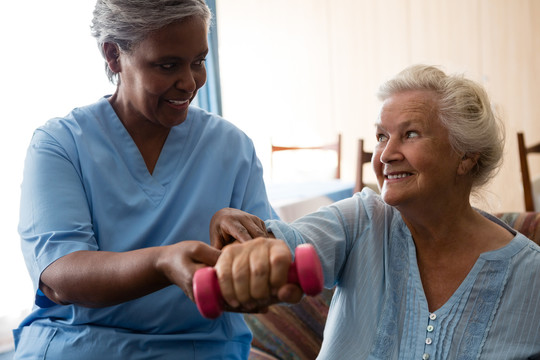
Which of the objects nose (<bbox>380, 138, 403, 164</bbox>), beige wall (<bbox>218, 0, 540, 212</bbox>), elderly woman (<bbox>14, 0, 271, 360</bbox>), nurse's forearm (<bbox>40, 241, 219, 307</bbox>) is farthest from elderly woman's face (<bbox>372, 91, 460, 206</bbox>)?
beige wall (<bbox>218, 0, 540, 212</bbox>)

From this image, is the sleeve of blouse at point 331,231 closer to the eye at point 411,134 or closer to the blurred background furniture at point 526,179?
the eye at point 411,134

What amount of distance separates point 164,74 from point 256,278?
657mm

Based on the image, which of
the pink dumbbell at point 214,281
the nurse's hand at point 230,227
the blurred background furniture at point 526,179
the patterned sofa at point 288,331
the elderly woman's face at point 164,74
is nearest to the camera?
the pink dumbbell at point 214,281

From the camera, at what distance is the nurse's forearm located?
82cm

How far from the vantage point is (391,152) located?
126 centimetres

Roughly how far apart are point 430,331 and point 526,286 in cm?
23

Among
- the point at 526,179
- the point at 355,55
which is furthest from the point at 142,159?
the point at 355,55

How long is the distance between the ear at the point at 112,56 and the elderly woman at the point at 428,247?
45 centimetres

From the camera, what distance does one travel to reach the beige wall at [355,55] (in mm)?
5387

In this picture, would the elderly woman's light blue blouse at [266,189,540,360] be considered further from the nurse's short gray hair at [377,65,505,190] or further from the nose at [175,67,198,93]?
the nose at [175,67,198,93]

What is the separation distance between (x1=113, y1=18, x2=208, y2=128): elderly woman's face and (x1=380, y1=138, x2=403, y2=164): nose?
0.44 metres

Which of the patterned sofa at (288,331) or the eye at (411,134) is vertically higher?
the eye at (411,134)

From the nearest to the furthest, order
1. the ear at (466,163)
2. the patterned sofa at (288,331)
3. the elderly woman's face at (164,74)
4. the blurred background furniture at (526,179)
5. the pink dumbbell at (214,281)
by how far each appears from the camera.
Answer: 1. the pink dumbbell at (214,281)
2. the elderly woman's face at (164,74)
3. the ear at (466,163)
4. the patterned sofa at (288,331)
5. the blurred background furniture at (526,179)

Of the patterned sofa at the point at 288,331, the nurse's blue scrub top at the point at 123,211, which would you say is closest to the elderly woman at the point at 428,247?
the nurse's blue scrub top at the point at 123,211
